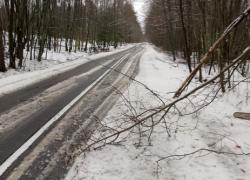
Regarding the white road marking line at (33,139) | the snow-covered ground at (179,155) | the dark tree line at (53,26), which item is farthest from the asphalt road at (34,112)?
the dark tree line at (53,26)

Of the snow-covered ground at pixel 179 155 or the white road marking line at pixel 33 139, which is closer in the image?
the snow-covered ground at pixel 179 155

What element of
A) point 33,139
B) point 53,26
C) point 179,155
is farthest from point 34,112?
point 53,26

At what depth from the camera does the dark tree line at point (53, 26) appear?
50.2ft

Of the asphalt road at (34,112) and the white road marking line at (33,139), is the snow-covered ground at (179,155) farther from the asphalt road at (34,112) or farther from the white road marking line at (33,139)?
the asphalt road at (34,112)

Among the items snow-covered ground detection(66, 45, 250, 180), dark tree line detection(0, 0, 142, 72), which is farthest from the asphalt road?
dark tree line detection(0, 0, 142, 72)

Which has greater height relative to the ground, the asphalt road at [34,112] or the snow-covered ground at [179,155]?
the asphalt road at [34,112]

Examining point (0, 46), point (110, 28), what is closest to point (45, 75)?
point (0, 46)

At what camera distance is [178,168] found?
4.31 meters

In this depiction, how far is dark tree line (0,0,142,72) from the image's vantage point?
15.3 meters

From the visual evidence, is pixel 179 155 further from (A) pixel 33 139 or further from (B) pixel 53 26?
(B) pixel 53 26

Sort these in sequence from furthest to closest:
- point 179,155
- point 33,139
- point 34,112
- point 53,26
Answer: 1. point 53,26
2. point 34,112
3. point 33,139
4. point 179,155

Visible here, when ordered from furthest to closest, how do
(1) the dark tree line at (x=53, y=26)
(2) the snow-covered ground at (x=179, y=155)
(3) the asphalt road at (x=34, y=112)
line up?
Result: (1) the dark tree line at (x=53, y=26), (3) the asphalt road at (x=34, y=112), (2) the snow-covered ground at (x=179, y=155)

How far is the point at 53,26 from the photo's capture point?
28062 mm

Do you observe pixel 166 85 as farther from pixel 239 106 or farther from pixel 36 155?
pixel 36 155
